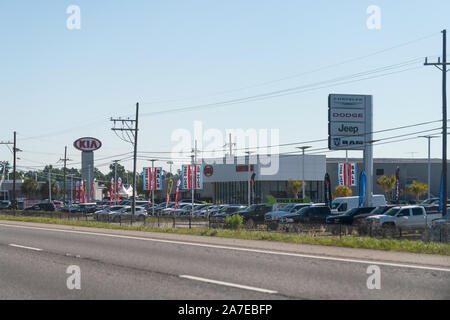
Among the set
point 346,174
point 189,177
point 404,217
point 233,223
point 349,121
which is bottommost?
point 233,223

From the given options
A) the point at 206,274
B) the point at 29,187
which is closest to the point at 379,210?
the point at 206,274

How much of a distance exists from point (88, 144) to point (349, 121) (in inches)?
1631

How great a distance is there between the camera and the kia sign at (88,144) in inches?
2891

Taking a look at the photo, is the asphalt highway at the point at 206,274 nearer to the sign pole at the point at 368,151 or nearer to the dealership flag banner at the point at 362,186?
the dealership flag banner at the point at 362,186

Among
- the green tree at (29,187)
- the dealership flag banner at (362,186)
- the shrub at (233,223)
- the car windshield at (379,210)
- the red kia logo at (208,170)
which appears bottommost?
the green tree at (29,187)

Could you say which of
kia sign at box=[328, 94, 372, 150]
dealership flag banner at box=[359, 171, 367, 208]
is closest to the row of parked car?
dealership flag banner at box=[359, 171, 367, 208]

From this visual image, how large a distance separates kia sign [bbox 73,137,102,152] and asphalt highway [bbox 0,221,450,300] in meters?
56.5

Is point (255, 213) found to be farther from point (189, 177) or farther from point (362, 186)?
point (189, 177)

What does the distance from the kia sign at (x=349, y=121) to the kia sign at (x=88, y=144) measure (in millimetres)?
39583

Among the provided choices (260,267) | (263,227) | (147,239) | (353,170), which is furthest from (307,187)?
(260,267)

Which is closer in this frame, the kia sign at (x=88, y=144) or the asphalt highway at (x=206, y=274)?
the asphalt highway at (x=206, y=274)

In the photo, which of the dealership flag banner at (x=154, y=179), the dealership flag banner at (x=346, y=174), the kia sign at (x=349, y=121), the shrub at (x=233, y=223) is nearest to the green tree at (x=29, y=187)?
the dealership flag banner at (x=154, y=179)

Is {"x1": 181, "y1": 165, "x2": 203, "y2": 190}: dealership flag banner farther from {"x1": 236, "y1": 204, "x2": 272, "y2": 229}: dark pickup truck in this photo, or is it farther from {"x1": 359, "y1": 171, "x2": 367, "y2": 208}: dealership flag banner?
{"x1": 359, "y1": 171, "x2": 367, "y2": 208}: dealership flag banner

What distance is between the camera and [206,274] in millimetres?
12188
